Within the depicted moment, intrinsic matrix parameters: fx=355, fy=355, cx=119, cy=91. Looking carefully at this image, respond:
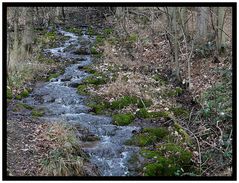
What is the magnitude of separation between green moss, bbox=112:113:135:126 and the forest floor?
77mm

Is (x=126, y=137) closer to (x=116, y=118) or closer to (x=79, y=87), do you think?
(x=116, y=118)

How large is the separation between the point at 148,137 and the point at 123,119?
4.16ft

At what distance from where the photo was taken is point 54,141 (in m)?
8.35

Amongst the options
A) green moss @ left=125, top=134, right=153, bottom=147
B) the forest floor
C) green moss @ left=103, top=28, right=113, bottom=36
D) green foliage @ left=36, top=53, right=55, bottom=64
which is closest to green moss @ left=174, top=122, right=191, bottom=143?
the forest floor

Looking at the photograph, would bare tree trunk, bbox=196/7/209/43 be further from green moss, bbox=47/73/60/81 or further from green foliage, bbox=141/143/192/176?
green foliage, bbox=141/143/192/176

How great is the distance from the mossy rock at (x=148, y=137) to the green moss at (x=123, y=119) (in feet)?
2.48

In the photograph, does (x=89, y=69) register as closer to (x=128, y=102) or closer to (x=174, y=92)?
(x=128, y=102)

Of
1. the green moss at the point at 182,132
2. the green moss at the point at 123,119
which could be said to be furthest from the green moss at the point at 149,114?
the green moss at the point at 182,132

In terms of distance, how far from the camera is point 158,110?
10578 millimetres

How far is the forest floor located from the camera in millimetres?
7820

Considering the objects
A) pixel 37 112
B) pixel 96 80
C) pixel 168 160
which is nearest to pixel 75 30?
pixel 96 80

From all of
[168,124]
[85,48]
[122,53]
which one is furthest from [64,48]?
[168,124]

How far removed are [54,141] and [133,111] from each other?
306 centimetres

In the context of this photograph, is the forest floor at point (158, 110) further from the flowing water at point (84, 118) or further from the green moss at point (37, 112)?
the flowing water at point (84, 118)
